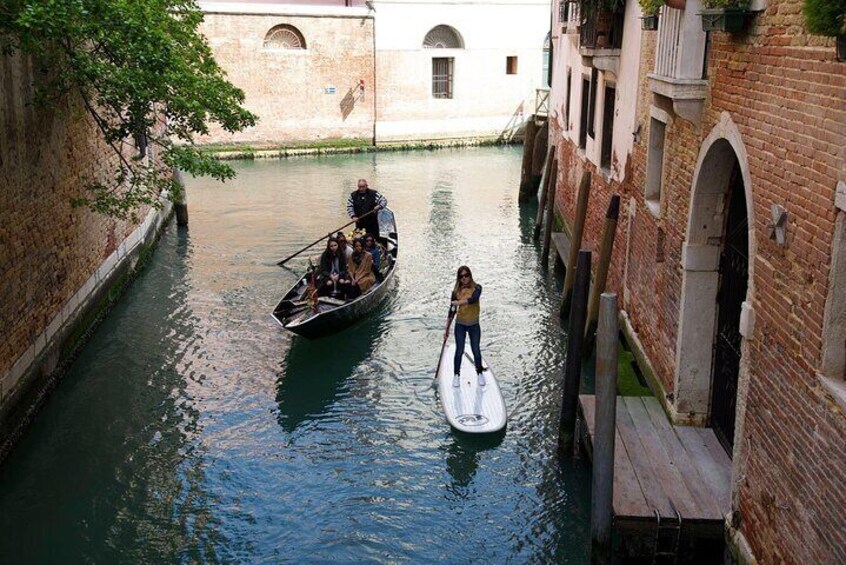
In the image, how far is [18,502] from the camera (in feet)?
25.0

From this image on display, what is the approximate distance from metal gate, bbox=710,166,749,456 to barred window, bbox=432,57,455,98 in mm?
23546

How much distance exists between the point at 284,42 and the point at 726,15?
2315cm

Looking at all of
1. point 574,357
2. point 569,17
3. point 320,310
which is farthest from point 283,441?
point 569,17

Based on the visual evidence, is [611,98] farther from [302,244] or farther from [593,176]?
[302,244]

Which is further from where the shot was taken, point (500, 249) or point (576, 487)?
point (500, 249)

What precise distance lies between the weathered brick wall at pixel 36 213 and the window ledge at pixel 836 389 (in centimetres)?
650

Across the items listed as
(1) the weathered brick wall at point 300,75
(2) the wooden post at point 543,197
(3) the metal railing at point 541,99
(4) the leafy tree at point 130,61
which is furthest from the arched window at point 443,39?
(4) the leafy tree at point 130,61

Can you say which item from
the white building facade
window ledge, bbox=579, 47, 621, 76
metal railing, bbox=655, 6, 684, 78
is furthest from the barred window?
metal railing, bbox=655, 6, 684, 78

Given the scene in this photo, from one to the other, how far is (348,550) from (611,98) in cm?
718

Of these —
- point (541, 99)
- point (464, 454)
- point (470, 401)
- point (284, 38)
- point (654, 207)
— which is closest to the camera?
point (464, 454)

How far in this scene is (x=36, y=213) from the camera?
30.7ft

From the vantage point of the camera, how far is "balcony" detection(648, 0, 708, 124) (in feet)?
22.6

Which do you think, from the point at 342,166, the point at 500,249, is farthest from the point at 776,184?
the point at 342,166

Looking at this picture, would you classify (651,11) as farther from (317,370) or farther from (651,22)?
(317,370)
